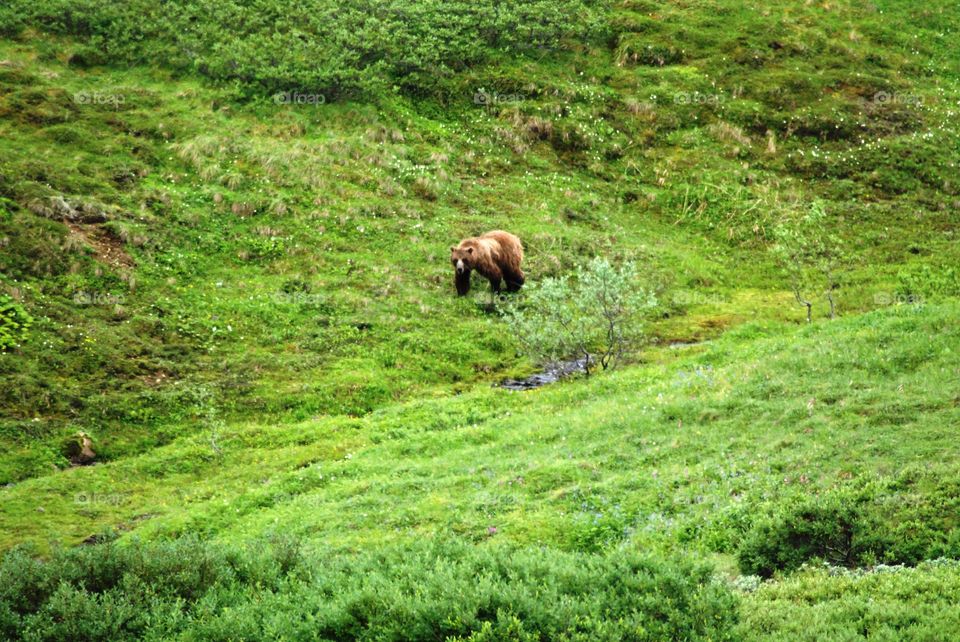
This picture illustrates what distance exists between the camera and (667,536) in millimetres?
15219

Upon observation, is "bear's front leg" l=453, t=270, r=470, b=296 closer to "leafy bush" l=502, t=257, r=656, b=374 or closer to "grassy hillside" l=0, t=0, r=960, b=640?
"grassy hillside" l=0, t=0, r=960, b=640

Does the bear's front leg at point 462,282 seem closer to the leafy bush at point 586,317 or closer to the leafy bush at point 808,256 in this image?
the leafy bush at point 586,317

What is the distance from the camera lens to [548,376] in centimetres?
3164

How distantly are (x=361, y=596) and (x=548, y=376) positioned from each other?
21965 millimetres

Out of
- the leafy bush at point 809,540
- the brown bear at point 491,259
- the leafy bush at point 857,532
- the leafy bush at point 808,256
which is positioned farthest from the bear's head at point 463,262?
the leafy bush at point 809,540

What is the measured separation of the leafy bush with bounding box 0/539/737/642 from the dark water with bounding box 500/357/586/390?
17.8m

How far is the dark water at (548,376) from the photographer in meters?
30.6

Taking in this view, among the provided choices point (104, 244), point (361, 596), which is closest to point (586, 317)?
point (104, 244)

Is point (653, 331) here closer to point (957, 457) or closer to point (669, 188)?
point (669, 188)

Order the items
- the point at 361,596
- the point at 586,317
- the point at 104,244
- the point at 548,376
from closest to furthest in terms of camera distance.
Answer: the point at 361,596
the point at 586,317
the point at 548,376
the point at 104,244

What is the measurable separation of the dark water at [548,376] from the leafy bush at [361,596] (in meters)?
17.8

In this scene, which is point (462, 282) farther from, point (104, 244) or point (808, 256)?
point (808, 256)

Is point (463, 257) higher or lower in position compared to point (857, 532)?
lower

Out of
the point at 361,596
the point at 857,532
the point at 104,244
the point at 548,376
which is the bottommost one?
the point at 548,376
